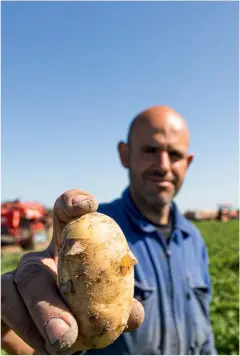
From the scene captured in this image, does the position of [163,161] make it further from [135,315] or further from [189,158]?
[135,315]

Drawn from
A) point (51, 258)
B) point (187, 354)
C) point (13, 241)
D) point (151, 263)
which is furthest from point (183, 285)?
point (13, 241)

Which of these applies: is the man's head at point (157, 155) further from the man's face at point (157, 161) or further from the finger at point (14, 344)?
the finger at point (14, 344)

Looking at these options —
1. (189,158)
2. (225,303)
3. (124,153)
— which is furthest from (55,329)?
(225,303)

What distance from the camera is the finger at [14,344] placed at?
1990 mm

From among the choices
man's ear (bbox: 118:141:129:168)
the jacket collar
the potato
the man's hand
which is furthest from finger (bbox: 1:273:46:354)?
man's ear (bbox: 118:141:129:168)

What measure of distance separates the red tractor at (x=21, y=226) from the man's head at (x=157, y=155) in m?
12.2

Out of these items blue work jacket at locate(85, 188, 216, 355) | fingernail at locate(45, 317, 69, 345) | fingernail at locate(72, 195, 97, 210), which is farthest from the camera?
blue work jacket at locate(85, 188, 216, 355)

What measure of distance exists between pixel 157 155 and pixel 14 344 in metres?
1.88

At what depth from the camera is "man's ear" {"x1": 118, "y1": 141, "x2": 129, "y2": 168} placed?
11.9 ft

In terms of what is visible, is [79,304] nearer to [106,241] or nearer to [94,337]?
[94,337]

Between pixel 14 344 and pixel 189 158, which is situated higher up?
pixel 189 158

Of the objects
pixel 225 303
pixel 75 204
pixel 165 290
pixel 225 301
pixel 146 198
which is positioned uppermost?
pixel 75 204

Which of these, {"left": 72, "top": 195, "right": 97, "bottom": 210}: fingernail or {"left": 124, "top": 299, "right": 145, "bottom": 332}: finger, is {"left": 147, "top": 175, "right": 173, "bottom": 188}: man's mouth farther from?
{"left": 72, "top": 195, "right": 97, "bottom": 210}: fingernail

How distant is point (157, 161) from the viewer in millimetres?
3271
